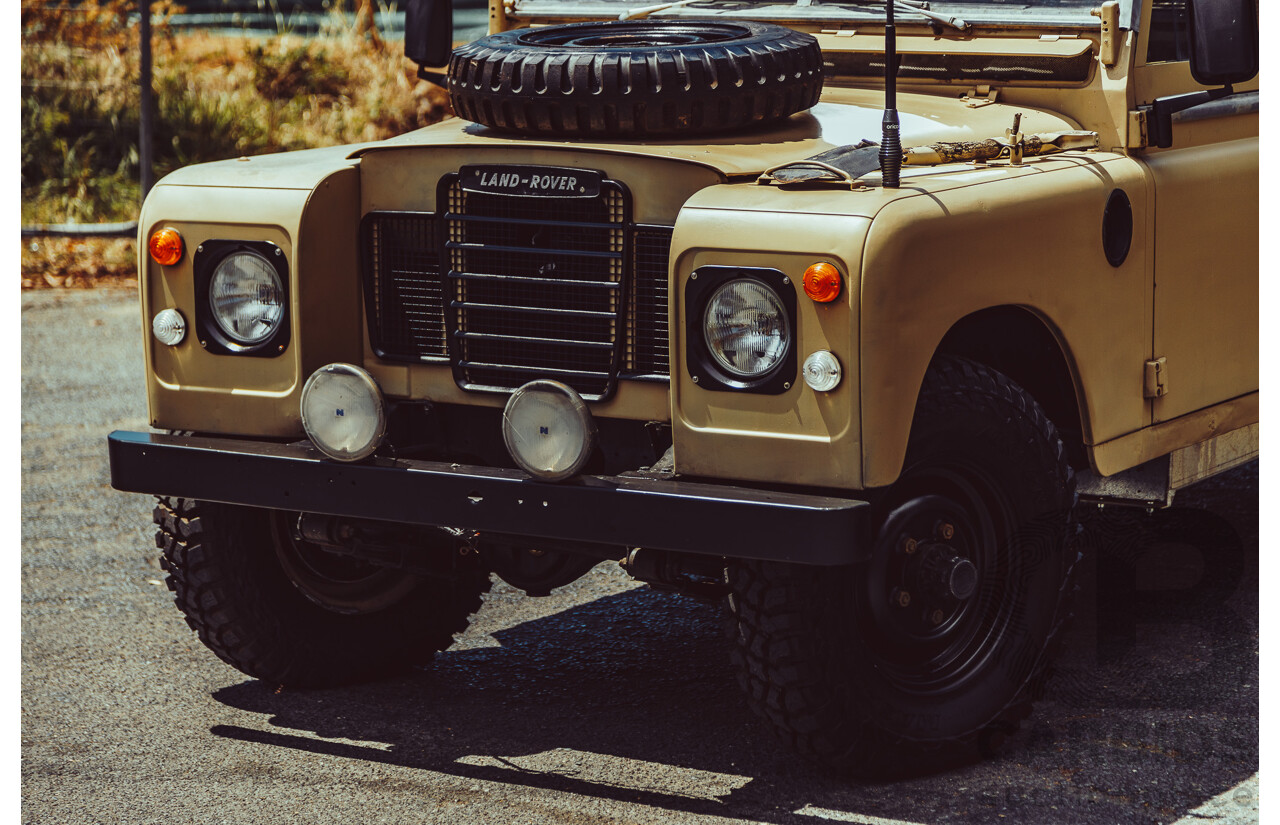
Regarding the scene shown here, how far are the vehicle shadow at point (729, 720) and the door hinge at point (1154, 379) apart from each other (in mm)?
845

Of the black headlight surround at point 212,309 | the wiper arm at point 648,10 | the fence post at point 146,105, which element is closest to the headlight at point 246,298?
the black headlight surround at point 212,309

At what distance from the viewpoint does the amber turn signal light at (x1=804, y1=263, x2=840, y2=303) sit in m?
3.59

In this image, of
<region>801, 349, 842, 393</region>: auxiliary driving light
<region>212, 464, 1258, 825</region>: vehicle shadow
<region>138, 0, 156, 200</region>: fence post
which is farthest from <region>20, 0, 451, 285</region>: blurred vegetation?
<region>801, 349, 842, 393</region>: auxiliary driving light

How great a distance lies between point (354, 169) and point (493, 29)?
1477 millimetres

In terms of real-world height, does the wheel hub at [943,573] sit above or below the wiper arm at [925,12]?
below

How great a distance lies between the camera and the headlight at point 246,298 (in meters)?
4.35

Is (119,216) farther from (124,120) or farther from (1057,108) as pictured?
(1057,108)

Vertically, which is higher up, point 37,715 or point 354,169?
point 354,169

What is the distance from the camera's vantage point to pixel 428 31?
552 centimetres

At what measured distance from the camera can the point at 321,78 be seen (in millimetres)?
14336

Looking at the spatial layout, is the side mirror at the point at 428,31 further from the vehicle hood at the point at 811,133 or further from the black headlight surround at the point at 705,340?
the black headlight surround at the point at 705,340

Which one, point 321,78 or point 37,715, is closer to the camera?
point 37,715

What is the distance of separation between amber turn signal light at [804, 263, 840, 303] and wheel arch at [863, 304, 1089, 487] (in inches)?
15.6

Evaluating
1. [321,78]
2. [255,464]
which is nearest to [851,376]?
[255,464]
